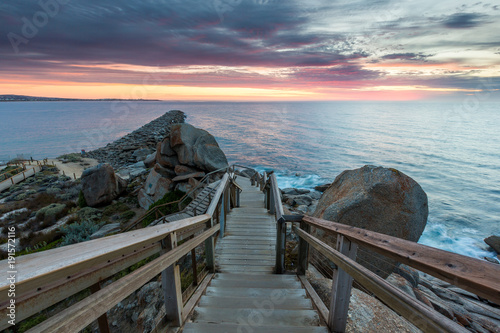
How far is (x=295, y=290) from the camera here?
3361mm

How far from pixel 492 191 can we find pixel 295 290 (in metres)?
30.2

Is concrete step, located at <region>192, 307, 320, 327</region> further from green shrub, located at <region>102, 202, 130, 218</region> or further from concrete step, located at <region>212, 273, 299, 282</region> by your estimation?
green shrub, located at <region>102, 202, 130, 218</region>

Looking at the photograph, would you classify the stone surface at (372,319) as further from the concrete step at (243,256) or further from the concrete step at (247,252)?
the concrete step at (247,252)

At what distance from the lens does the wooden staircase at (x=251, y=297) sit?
2.47 m

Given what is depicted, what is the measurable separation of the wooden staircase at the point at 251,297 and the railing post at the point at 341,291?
0.16 m

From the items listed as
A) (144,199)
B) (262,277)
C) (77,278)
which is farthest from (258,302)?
(144,199)

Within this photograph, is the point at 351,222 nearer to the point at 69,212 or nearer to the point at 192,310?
the point at 192,310

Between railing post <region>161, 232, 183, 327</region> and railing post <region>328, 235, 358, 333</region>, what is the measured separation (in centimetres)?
153

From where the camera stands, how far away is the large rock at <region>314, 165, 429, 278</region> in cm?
526

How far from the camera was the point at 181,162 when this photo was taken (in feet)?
57.7

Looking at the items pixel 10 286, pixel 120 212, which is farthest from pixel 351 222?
pixel 120 212

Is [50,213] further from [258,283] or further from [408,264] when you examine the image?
[408,264]

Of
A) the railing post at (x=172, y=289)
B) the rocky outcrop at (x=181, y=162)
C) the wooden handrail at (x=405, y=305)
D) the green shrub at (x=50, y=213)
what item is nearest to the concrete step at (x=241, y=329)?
the railing post at (x=172, y=289)

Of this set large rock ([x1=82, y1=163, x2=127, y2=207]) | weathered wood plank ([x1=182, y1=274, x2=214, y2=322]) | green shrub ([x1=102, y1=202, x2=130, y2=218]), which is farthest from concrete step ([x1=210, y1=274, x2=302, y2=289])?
large rock ([x1=82, y1=163, x2=127, y2=207])
